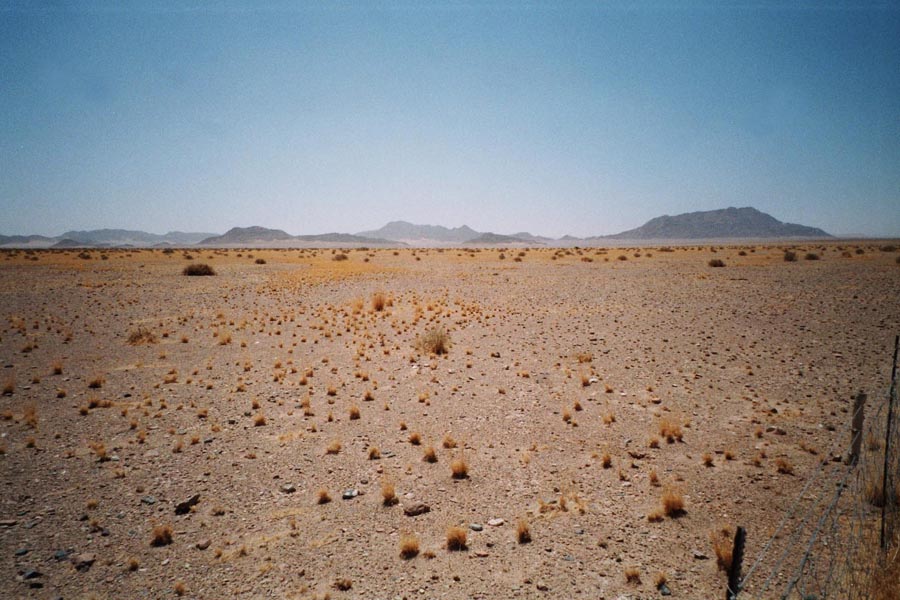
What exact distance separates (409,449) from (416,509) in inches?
72.8

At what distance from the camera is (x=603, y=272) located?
37.9 m

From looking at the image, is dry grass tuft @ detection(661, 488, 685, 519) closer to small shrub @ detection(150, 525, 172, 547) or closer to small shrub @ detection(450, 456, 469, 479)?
small shrub @ detection(450, 456, 469, 479)

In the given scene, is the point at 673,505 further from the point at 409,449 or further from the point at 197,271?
the point at 197,271

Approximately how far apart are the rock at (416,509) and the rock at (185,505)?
10.3 feet

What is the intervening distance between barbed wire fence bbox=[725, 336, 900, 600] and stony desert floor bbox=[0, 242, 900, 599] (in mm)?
364

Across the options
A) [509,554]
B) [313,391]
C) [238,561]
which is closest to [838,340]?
[509,554]

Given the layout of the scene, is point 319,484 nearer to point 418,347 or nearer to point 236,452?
point 236,452

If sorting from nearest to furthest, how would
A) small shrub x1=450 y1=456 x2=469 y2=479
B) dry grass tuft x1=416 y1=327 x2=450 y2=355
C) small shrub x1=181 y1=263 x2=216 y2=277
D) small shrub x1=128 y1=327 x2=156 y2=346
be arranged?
small shrub x1=450 y1=456 x2=469 y2=479 → dry grass tuft x1=416 y1=327 x2=450 y2=355 → small shrub x1=128 y1=327 x2=156 y2=346 → small shrub x1=181 y1=263 x2=216 y2=277

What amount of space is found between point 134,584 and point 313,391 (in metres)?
6.00

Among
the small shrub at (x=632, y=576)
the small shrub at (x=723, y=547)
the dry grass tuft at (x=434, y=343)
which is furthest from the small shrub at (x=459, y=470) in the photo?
the dry grass tuft at (x=434, y=343)

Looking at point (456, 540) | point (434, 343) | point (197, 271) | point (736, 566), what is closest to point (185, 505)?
point (456, 540)

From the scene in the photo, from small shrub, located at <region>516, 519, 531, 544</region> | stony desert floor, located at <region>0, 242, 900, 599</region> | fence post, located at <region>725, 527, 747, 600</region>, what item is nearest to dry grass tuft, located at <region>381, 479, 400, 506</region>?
stony desert floor, located at <region>0, 242, 900, 599</region>

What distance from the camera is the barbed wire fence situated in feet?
14.2

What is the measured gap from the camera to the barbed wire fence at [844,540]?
4.33 metres
